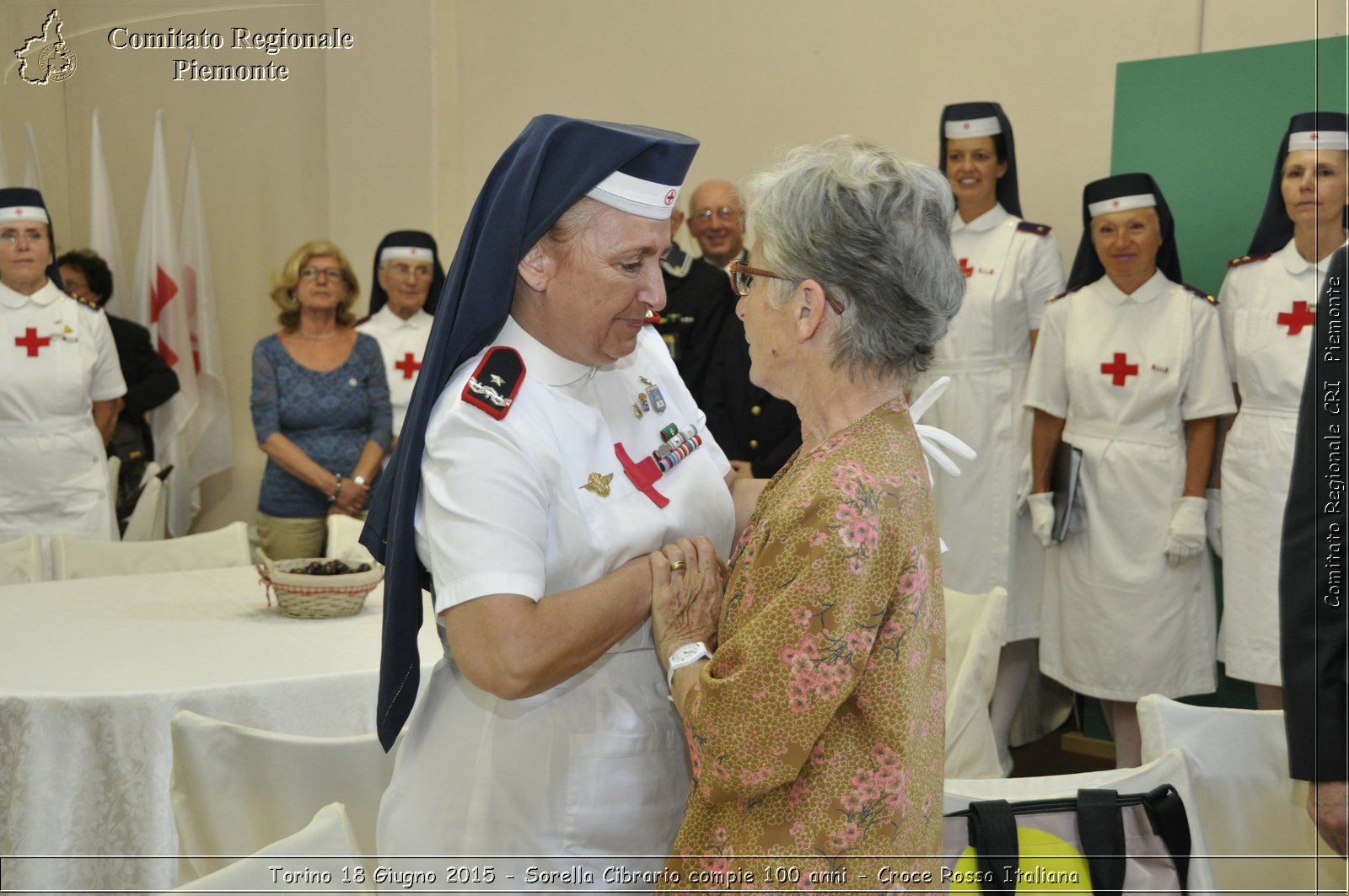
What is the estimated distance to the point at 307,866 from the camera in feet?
5.06

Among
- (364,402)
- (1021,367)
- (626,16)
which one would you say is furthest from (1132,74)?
(364,402)

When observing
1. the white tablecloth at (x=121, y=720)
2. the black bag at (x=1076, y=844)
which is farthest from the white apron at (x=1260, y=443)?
the white tablecloth at (x=121, y=720)

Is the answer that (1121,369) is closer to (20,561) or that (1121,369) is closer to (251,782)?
(251,782)

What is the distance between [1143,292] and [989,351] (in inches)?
21.7

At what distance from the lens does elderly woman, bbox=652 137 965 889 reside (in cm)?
128

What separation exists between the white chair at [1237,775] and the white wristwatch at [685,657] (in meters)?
0.99

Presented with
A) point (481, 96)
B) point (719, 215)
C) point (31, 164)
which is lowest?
point (719, 215)

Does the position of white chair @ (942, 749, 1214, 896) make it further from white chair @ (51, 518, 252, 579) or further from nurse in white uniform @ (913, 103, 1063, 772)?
white chair @ (51, 518, 252, 579)

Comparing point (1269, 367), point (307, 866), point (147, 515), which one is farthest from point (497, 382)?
point (147, 515)

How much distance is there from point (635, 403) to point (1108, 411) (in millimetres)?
2740

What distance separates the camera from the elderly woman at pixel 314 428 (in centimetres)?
472

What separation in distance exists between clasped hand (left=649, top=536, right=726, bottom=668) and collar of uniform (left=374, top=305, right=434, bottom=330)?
3.95 meters

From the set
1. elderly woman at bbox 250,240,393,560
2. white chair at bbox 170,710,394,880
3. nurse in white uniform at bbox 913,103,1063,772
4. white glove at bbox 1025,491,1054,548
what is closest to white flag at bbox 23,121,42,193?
elderly woman at bbox 250,240,393,560

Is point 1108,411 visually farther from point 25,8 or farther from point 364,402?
point 25,8
